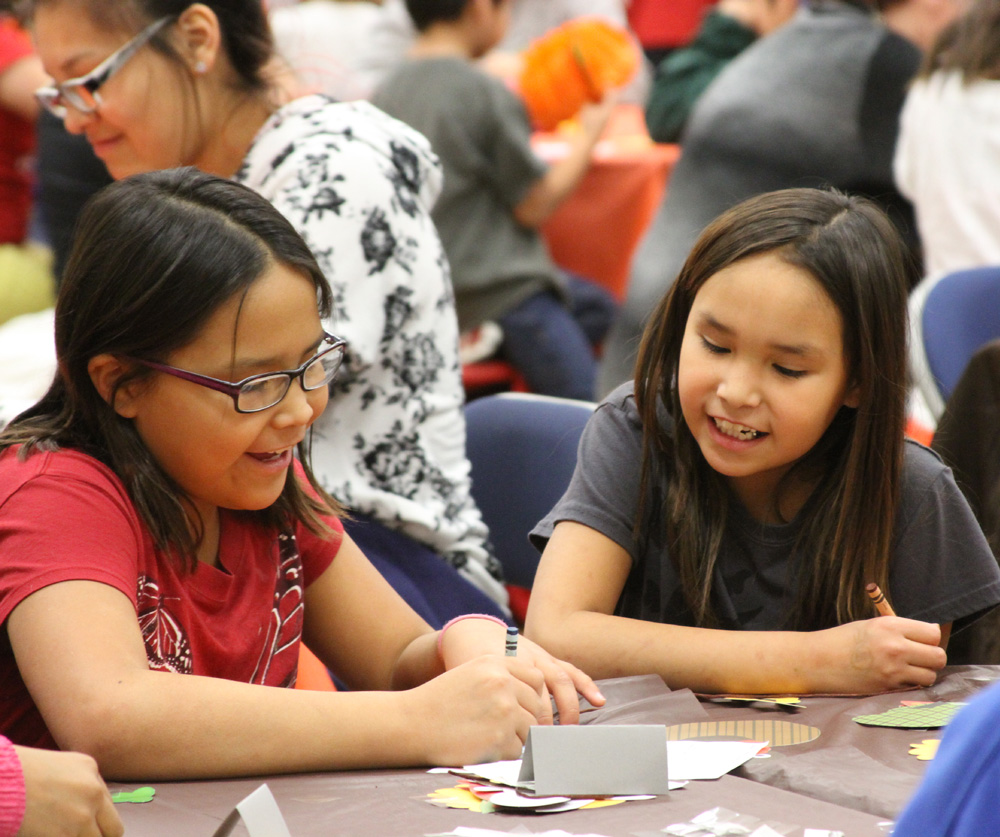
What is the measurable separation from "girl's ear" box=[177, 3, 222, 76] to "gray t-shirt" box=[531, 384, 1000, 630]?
2.71 feet

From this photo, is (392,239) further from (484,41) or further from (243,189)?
(484,41)

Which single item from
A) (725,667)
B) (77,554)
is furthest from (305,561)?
(725,667)

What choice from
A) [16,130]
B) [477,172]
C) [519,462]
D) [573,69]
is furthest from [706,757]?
[16,130]

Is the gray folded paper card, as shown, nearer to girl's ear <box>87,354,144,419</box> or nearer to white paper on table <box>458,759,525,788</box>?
white paper on table <box>458,759,525,788</box>

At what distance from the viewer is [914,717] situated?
3.90ft

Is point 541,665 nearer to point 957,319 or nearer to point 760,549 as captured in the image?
point 760,549

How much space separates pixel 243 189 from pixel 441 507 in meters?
0.72

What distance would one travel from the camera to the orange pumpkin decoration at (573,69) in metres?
3.98

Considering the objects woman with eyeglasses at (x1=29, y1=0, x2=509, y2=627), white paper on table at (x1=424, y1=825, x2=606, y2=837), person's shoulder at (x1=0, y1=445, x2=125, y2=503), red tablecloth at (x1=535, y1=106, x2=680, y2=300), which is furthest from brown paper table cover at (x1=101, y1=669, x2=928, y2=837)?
red tablecloth at (x1=535, y1=106, x2=680, y2=300)

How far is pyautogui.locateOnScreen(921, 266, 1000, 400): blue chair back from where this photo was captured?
8.01ft

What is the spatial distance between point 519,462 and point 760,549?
55 cm

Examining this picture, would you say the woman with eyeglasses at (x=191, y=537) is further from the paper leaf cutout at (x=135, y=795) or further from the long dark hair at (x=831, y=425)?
the long dark hair at (x=831, y=425)

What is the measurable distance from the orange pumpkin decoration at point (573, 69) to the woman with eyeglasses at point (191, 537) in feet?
9.34

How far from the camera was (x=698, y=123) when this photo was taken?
134 inches
